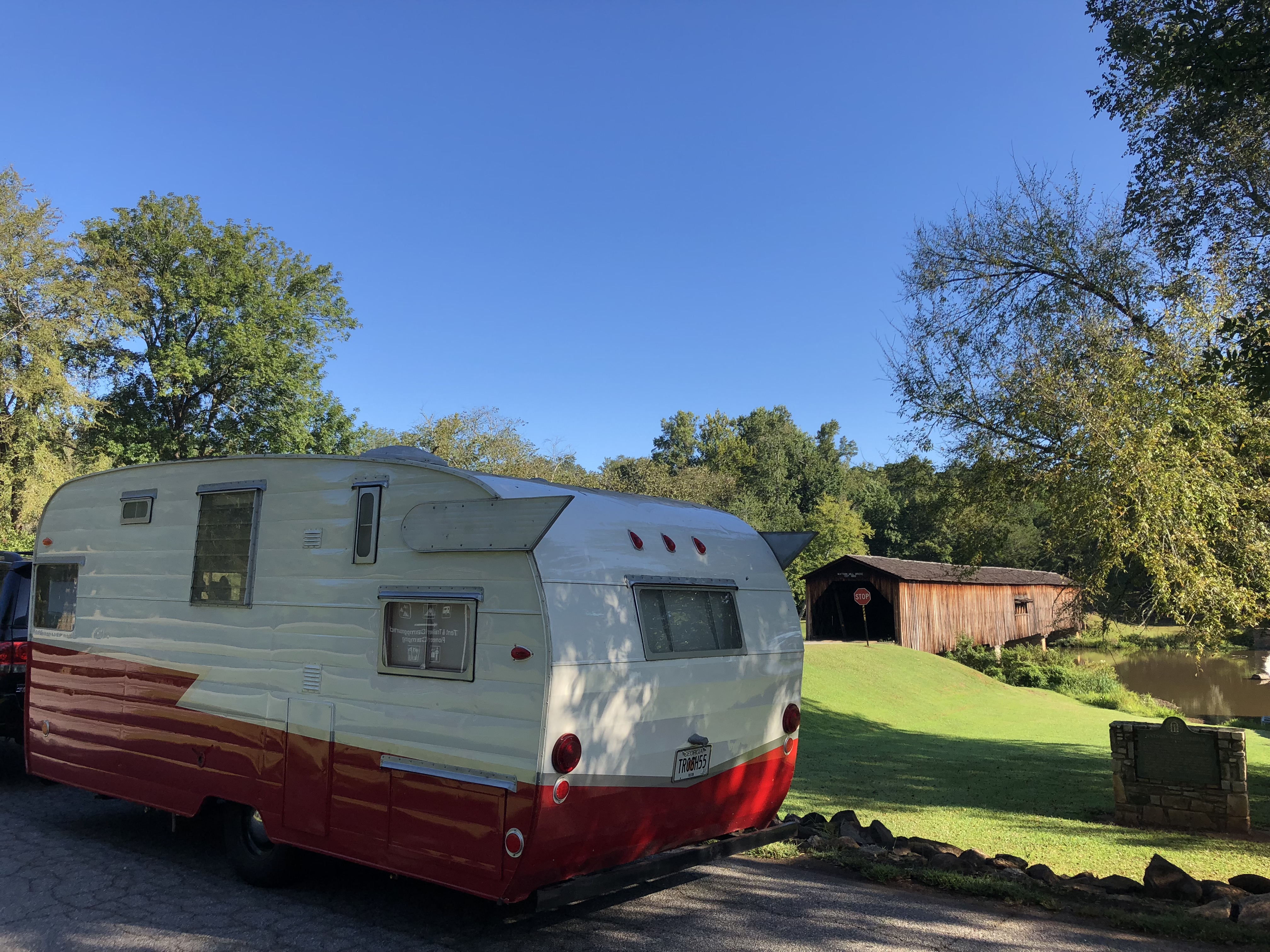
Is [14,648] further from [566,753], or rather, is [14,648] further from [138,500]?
[566,753]

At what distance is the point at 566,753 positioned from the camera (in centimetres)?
491

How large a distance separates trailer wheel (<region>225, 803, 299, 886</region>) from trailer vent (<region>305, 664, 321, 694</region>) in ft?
3.36

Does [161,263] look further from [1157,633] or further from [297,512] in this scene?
[1157,633]

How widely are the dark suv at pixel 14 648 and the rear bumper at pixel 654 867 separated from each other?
7319 mm

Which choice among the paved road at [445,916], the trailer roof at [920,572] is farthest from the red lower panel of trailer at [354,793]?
the trailer roof at [920,572]

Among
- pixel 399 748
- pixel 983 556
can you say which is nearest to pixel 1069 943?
pixel 399 748

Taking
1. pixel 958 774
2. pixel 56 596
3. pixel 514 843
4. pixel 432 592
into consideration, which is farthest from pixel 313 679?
pixel 958 774

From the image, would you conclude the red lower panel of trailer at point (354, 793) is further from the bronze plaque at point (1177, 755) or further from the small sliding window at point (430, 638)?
the bronze plaque at point (1177, 755)

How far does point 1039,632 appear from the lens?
1834 inches

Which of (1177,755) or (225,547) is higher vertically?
(225,547)

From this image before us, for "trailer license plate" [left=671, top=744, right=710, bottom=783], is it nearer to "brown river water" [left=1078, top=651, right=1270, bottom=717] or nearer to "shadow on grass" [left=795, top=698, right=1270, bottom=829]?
"shadow on grass" [left=795, top=698, right=1270, bottom=829]

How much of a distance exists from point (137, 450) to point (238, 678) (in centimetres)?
3138

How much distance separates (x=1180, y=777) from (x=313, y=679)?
374 inches

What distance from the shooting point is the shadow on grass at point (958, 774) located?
11.4 meters
